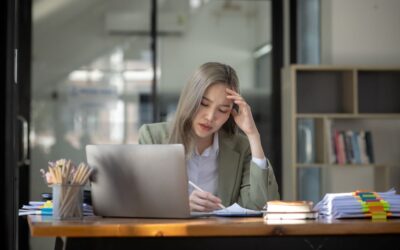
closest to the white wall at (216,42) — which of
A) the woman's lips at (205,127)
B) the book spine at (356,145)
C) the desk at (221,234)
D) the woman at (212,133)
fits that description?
the book spine at (356,145)

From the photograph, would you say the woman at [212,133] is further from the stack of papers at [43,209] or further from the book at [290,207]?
the book at [290,207]

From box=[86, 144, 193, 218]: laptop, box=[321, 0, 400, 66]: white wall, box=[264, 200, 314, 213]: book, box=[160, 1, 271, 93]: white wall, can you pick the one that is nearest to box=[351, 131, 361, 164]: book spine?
box=[321, 0, 400, 66]: white wall

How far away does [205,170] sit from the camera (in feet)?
11.5

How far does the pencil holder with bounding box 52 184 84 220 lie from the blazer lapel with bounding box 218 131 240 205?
925 millimetres

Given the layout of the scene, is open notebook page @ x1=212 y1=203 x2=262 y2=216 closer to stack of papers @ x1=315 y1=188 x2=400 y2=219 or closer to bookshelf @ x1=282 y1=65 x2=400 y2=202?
stack of papers @ x1=315 y1=188 x2=400 y2=219

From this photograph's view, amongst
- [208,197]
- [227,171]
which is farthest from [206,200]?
[227,171]

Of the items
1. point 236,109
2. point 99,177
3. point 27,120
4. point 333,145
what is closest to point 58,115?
point 27,120

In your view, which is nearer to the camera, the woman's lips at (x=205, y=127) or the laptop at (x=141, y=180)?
the laptop at (x=141, y=180)

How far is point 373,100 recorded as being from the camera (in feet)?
20.8

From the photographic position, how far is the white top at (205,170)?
3479 mm

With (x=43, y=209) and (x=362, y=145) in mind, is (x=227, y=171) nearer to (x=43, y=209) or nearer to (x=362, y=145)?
(x=43, y=209)

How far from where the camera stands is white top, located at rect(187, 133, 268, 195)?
3.48 meters

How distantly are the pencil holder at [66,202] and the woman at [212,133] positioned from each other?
812 mm

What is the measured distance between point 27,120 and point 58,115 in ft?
1.10
